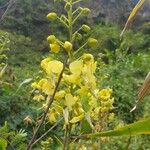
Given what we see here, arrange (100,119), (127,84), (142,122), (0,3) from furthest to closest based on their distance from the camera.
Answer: (0,3) < (127,84) < (100,119) < (142,122)

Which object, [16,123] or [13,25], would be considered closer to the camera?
[16,123]

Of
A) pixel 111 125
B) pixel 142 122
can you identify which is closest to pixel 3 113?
pixel 111 125

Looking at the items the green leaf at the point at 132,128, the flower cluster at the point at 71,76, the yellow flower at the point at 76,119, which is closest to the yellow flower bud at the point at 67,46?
the flower cluster at the point at 71,76

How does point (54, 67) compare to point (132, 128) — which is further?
point (54, 67)

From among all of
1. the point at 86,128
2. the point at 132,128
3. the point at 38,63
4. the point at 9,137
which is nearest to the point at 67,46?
the point at 86,128

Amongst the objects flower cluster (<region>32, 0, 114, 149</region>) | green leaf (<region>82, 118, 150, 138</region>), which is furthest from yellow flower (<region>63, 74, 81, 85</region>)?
green leaf (<region>82, 118, 150, 138</region>)

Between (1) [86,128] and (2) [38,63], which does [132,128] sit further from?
(2) [38,63]

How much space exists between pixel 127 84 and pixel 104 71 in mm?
257

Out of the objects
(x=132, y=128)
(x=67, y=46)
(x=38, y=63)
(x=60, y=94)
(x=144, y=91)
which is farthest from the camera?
(x=38, y=63)

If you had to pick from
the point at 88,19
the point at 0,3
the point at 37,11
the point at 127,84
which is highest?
the point at 127,84

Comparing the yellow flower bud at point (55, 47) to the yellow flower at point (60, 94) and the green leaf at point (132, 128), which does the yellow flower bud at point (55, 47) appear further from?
the green leaf at point (132, 128)

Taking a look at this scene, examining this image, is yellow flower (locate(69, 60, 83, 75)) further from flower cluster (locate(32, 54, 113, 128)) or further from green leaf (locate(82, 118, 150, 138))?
green leaf (locate(82, 118, 150, 138))

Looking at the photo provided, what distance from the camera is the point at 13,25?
8531 mm

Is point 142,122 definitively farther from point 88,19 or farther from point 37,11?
point 88,19
